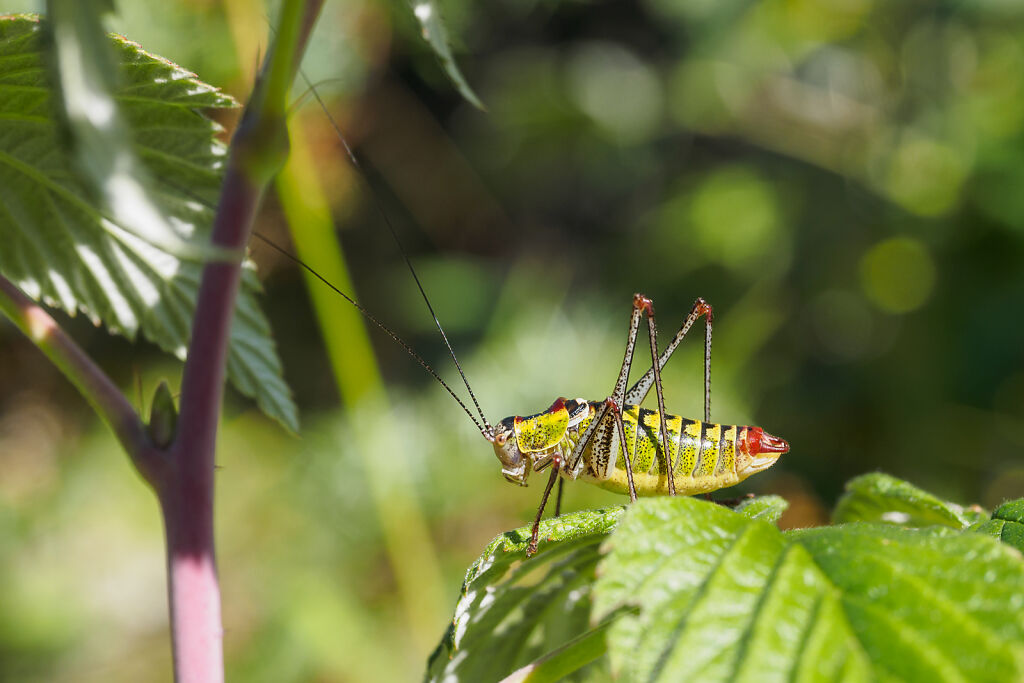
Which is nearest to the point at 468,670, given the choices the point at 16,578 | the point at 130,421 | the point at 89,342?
the point at 130,421

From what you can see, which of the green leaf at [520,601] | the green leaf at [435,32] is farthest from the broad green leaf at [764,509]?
the green leaf at [435,32]

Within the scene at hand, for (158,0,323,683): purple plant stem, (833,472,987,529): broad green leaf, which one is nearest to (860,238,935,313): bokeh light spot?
(833,472,987,529): broad green leaf

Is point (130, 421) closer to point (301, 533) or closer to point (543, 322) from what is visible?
point (301, 533)

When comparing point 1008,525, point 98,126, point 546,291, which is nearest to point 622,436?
point 1008,525

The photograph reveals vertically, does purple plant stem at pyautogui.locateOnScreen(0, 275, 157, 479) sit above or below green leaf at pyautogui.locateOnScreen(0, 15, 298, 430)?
below

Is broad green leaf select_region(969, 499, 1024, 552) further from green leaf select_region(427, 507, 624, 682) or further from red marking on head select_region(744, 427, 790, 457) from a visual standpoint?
red marking on head select_region(744, 427, 790, 457)

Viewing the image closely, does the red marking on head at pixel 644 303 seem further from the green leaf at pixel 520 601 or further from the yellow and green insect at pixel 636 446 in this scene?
the green leaf at pixel 520 601
